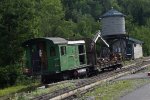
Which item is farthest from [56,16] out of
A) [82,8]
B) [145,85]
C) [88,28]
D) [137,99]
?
[82,8]

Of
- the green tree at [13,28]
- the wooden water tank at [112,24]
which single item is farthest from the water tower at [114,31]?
the green tree at [13,28]

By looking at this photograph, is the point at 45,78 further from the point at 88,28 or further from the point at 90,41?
the point at 88,28

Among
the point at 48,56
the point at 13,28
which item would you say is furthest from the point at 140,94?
the point at 13,28

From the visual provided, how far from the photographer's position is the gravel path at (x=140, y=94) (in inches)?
647

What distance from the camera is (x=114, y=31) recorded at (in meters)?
64.6

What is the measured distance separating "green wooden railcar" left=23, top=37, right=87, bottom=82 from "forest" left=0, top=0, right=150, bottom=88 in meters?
5.70

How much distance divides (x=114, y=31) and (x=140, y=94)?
47441mm

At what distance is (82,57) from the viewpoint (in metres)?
33.2

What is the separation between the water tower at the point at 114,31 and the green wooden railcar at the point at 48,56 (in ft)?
113

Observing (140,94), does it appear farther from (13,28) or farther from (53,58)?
(13,28)

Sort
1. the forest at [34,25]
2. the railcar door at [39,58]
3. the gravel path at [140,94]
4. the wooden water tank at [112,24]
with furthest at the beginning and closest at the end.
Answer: the wooden water tank at [112,24] → the forest at [34,25] → the railcar door at [39,58] → the gravel path at [140,94]

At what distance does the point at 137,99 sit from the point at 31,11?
21518 mm

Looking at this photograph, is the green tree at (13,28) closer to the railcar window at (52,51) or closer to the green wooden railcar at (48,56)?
the green wooden railcar at (48,56)

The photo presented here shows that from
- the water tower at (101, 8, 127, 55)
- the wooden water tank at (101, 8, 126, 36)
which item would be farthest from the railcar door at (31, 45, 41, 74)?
the wooden water tank at (101, 8, 126, 36)
